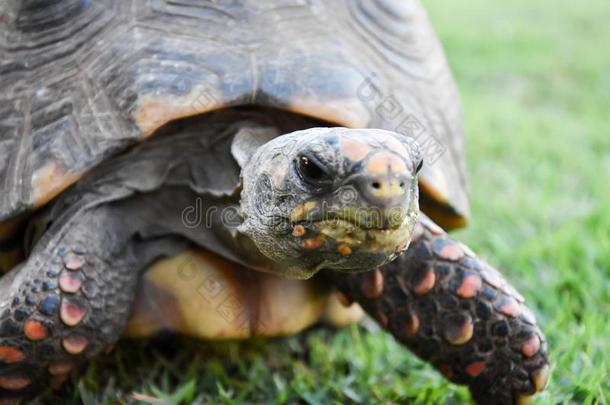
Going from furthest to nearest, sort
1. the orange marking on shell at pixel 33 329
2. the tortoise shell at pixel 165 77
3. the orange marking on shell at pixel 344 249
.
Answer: the tortoise shell at pixel 165 77 < the orange marking on shell at pixel 33 329 < the orange marking on shell at pixel 344 249

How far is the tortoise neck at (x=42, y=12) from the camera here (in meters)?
2.54

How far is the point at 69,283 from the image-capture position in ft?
7.32

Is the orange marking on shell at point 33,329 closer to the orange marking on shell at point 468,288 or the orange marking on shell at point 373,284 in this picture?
the orange marking on shell at point 373,284

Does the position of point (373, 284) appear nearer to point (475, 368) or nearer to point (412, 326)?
point (412, 326)

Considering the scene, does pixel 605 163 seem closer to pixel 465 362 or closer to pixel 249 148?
pixel 465 362

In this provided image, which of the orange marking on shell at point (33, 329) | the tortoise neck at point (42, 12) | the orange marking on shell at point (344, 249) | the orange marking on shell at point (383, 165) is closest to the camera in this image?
the orange marking on shell at point (383, 165)

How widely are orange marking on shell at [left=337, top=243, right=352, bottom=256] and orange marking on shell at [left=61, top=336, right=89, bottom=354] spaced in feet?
3.00

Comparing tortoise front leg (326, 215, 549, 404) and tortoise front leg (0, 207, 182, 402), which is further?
tortoise front leg (326, 215, 549, 404)

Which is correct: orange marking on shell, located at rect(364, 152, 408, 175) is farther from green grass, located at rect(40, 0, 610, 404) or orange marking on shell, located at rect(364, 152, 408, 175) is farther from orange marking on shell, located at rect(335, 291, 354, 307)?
green grass, located at rect(40, 0, 610, 404)

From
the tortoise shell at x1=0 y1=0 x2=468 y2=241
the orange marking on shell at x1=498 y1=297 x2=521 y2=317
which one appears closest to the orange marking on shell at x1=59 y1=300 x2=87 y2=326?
the tortoise shell at x1=0 y1=0 x2=468 y2=241

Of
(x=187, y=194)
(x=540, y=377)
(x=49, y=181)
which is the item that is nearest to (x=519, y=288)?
(x=540, y=377)

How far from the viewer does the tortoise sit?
2266mm

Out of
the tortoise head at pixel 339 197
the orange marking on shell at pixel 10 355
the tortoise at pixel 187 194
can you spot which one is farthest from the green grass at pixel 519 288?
the tortoise head at pixel 339 197

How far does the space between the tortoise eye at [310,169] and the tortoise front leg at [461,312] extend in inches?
27.4
